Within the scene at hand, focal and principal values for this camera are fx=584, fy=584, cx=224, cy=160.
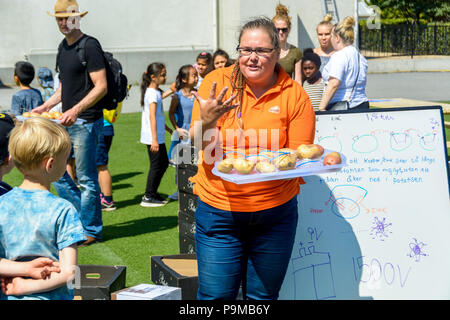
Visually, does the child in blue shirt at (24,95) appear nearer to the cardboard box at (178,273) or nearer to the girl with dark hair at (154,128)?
the girl with dark hair at (154,128)

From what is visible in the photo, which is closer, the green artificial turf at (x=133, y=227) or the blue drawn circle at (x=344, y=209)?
the blue drawn circle at (x=344, y=209)

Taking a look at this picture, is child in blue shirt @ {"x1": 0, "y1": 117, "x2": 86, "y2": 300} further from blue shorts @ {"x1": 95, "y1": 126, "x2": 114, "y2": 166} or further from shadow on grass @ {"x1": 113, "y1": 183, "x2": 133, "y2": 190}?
shadow on grass @ {"x1": 113, "y1": 183, "x2": 133, "y2": 190}

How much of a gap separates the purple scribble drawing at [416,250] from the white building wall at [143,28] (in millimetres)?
18852

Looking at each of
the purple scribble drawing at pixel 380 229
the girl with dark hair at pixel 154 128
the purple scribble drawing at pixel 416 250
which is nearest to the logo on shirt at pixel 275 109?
the purple scribble drawing at pixel 380 229

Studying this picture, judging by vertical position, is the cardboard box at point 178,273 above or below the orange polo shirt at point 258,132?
below

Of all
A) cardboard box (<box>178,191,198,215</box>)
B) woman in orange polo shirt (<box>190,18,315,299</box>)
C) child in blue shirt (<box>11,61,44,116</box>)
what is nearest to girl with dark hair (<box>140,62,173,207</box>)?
child in blue shirt (<box>11,61,44,116</box>)

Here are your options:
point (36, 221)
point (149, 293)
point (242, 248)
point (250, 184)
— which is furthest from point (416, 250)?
point (36, 221)

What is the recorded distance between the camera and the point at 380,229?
4.22m

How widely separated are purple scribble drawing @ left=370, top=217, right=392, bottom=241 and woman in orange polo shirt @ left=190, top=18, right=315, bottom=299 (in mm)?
1125

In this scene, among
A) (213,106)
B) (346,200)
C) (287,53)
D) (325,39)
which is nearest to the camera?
(213,106)

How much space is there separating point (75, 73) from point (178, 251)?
6.52ft

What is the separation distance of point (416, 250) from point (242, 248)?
5.24ft

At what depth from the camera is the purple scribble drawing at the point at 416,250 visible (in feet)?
13.8

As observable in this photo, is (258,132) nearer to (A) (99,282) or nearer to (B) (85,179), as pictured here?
(A) (99,282)
